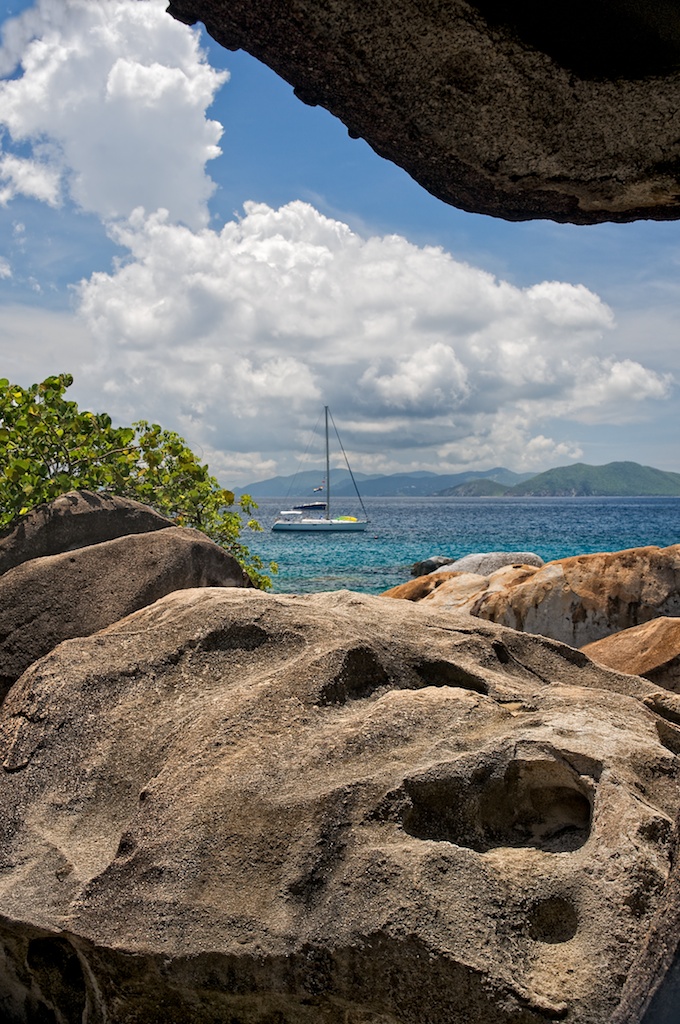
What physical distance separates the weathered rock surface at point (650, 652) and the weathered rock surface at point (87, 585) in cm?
439

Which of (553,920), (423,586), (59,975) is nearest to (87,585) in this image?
(59,975)

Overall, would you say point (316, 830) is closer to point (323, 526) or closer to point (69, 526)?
point (69, 526)

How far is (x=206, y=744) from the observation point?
4203mm

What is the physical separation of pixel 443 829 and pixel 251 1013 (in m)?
1.07

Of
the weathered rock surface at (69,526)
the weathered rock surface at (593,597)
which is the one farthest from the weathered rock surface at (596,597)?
the weathered rock surface at (69,526)

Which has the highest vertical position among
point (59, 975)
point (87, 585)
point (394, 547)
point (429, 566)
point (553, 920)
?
point (87, 585)

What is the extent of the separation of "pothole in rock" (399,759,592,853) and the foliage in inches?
238

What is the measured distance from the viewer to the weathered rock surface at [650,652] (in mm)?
8867

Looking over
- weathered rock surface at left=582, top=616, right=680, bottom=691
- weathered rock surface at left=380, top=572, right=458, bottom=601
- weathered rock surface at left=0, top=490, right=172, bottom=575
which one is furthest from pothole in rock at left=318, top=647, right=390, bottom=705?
weathered rock surface at left=380, top=572, right=458, bottom=601

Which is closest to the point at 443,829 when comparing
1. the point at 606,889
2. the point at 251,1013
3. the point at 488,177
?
the point at 606,889

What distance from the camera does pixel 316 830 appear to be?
3.68m

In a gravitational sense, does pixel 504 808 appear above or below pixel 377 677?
below

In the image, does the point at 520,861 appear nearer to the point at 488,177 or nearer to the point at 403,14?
the point at 488,177

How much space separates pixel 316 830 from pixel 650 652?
6404 millimetres
